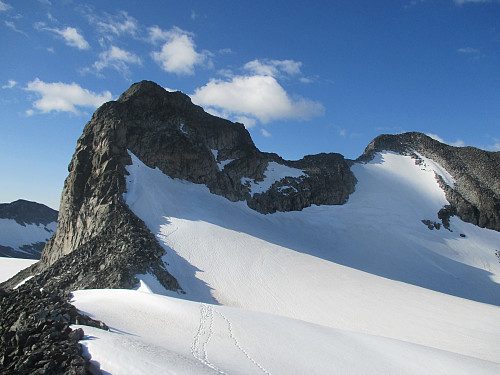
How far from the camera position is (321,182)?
137 ft

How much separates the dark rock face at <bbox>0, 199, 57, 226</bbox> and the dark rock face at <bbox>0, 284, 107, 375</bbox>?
3718 inches

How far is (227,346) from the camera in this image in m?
8.82

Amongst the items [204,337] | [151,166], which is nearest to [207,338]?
→ [204,337]

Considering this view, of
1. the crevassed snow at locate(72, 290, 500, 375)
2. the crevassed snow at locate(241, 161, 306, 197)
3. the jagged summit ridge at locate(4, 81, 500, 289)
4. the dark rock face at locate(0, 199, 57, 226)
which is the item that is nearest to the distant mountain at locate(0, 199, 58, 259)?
the dark rock face at locate(0, 199, 57, 226)

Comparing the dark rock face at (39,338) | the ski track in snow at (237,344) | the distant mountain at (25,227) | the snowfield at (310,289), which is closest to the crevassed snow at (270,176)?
the snowfield at (310,289)

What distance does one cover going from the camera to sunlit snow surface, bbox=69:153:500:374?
8.83 metres

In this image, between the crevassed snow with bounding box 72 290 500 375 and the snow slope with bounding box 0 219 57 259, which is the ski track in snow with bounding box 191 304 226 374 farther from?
the snow slope with bounding box 0 219 57 259

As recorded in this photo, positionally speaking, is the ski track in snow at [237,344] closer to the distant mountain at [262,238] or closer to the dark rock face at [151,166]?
the distant mountain at [262,238]

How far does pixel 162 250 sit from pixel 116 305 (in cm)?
1075

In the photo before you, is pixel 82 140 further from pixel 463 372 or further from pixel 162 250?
pixel 463 372

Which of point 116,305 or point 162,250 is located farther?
point 162,250

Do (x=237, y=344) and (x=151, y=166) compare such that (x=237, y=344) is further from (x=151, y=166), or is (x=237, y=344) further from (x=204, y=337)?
(x=151, y=166)

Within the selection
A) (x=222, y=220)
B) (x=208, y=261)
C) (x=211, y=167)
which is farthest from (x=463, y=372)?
(x=211, y=167)

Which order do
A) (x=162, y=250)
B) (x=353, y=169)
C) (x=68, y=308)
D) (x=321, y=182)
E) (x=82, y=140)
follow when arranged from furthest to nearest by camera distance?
(x=353, y=169), (x=321, y=182), (x=82, y=140), (x=162, y=250), (x=68, y=308)
